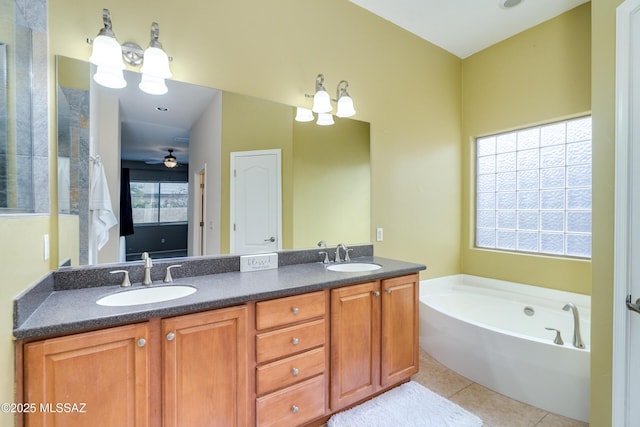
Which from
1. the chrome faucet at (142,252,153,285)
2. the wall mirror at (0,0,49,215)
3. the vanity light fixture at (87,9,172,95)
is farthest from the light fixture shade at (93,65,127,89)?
the chrome faucet at (142,252,153,285)

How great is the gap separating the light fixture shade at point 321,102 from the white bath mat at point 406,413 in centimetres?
209

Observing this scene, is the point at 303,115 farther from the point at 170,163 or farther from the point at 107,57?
the point at 107,57

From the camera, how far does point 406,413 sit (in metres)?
1.77

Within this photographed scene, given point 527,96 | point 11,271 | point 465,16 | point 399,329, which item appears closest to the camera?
point 11,271

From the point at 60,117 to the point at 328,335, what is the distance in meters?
1.81

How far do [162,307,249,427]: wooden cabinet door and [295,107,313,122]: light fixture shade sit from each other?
1500mm

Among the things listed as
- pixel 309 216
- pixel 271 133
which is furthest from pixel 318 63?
pixel 309 216

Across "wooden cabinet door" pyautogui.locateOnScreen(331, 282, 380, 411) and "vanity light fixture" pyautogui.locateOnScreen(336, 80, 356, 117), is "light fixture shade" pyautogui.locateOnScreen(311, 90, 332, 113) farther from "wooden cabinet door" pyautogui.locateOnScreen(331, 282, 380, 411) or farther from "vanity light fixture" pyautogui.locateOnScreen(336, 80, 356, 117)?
"wooden cabinet door" pyautogui.locateOnScreen(331, 282, 380, 411)

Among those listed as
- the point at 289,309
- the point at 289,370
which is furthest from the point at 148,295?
the point at 289,370

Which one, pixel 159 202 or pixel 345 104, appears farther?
pixel 345 104

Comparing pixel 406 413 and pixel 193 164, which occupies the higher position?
pixel 193 164

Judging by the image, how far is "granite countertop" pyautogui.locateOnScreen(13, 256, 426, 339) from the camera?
1.00 metres

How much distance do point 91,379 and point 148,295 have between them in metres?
0.47

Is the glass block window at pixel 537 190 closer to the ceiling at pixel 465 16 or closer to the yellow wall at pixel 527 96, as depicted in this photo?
the yellow wall at pixel 527 96
